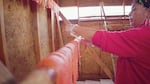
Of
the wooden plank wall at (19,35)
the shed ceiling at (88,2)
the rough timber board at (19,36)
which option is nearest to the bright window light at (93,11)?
A: the shed ceiling at (88,2)

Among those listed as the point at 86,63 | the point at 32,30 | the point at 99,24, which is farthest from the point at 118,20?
the point at 32,30

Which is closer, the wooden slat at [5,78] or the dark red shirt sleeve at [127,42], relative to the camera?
the wooden slat at [5,78]

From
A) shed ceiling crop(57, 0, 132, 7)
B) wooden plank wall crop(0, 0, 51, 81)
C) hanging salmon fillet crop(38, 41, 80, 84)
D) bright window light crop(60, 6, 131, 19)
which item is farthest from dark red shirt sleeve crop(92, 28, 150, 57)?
bright window light crop(60, 6, 131, 19)

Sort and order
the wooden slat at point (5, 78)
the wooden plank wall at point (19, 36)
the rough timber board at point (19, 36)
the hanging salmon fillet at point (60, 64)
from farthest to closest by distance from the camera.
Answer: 1. the rough timber board at point (19, 36)
2. the wooden plank wall at point (19, 36)
3. the hanging salmon fillet at point (60, 64)
4. the wooden slat at point (5, 78)

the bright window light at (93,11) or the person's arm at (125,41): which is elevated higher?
the bright window light at (93,11)

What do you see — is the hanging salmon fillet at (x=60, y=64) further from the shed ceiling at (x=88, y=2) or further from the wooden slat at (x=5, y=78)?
the shed ceiling at (x=88, y=2)

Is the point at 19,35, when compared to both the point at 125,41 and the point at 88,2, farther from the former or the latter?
the point at 88,2

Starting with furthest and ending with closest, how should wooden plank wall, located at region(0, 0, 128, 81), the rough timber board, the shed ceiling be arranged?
1. the shed ceiling
2. the rough timber board
3. wooden plank wall, located at region(0, 0, 128, 81)

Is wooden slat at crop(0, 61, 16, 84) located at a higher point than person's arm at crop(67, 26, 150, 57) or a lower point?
higher

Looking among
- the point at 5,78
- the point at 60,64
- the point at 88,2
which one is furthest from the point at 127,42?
the point at 88,2

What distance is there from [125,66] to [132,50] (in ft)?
0.56

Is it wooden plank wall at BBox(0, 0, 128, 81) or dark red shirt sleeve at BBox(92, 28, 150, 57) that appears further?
wooden plank wall at BBox(0, 0, 128, 81)

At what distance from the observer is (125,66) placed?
1.56m

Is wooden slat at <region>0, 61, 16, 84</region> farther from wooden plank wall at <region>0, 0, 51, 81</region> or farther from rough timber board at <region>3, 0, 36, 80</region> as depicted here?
rough timber board at <region>3, 0, 36, 80</region>
